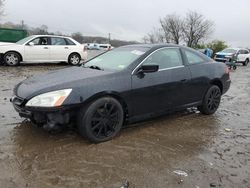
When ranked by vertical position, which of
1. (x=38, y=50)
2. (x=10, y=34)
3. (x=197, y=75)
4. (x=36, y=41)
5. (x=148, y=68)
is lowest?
(x=197, y=75)

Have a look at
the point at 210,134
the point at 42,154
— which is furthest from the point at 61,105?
the point at 210,134

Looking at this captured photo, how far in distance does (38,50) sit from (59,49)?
0.98 m

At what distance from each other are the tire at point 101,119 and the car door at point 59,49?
9.74 m

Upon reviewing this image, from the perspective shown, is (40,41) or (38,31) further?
(38,31)

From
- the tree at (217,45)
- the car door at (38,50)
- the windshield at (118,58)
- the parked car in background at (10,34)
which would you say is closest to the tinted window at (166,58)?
the windshield at (118,58)

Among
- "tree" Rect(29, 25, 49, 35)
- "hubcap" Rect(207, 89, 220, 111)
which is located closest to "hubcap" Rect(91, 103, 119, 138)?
"hubcap" Rect(207, 89, 220, 111)

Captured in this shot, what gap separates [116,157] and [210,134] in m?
1.92

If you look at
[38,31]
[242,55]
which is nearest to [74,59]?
[242,55]

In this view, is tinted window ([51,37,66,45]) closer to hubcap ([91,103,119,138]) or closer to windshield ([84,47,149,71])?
windshield ([84,47,149,71])

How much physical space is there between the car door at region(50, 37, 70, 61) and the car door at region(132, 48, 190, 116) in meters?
9.04

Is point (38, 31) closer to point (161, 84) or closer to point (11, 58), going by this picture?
point (11, 58)

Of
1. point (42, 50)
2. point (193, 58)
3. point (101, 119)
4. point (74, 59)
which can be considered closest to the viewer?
point (101, 119)

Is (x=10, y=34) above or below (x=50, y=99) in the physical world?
above

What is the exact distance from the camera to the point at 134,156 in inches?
158
